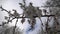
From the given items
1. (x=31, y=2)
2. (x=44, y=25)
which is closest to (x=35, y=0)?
(x=31, y=2)

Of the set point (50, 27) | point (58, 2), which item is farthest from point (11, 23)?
point (58, 2)

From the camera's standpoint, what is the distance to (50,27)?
1339 mm

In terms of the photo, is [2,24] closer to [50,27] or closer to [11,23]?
[11,23]

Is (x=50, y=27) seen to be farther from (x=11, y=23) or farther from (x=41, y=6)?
(x=11, y=23)

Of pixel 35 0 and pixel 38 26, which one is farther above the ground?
pixel 35 0

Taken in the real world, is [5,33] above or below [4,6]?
below

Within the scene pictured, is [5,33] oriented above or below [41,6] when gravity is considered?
below

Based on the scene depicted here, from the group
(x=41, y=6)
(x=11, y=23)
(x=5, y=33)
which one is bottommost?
(x=5, y=33)

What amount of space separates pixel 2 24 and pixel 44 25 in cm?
45

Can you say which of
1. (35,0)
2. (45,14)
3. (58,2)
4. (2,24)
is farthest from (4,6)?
(58,2)

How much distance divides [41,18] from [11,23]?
1.07 feet

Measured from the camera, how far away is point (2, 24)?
4.45 ft

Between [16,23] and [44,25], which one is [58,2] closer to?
[44,25]

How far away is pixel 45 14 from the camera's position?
4.47 ft
